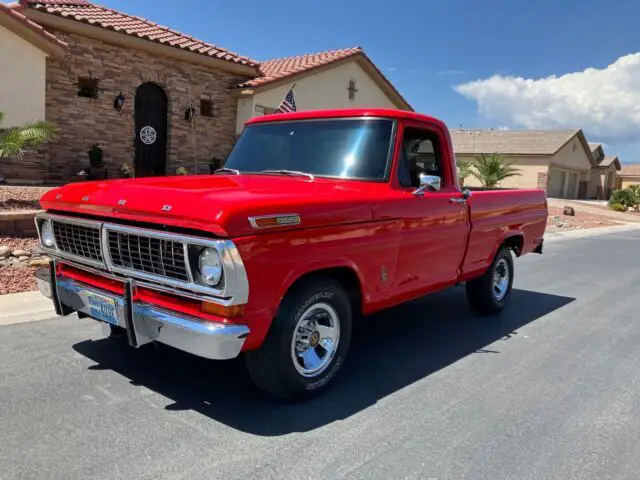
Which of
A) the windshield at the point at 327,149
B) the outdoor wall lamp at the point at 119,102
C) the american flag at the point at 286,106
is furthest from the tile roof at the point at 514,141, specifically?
the windshield at the point at 327,149

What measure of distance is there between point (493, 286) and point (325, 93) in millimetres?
13567

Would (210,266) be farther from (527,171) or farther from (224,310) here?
(527,171)

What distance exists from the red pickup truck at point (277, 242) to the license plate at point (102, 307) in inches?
0.5

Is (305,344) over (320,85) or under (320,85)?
under

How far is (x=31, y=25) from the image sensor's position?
37.1 feet

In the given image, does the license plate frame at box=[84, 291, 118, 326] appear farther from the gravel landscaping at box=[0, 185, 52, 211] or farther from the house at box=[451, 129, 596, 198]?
the house at box=[451, 129, 596, 198]

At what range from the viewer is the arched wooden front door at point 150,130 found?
14594 millimetres

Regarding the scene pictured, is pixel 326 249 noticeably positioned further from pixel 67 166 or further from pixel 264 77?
pixel 264 77

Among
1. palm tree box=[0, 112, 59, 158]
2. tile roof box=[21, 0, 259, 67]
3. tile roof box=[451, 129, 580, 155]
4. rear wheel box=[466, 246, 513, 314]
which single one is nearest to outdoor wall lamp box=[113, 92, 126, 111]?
tile roof box=[21, 0, 259, 67]

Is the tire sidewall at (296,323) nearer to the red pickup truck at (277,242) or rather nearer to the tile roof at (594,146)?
the red pickup truck at (277,242)

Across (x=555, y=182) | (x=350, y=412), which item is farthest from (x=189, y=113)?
(x=555, y=182)

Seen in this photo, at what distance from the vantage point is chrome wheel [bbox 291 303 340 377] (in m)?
3.71

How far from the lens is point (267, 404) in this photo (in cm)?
372

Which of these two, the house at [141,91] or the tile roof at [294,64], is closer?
the house at [141,91]
